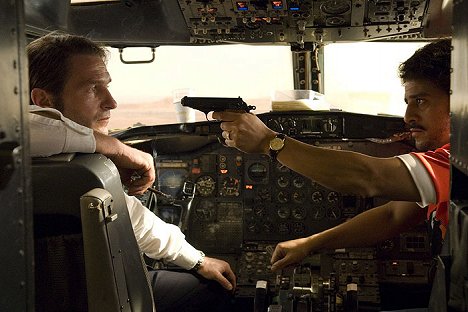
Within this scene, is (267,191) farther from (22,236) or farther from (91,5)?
(22,236)

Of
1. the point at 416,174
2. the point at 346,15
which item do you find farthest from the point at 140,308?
the point at 346,15

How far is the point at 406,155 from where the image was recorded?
2.09 meters

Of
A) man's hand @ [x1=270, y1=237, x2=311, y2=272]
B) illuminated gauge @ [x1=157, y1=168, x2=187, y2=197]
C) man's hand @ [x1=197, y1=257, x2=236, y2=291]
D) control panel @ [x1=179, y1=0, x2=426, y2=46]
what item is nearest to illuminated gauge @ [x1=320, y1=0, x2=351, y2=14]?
control panel @ [x1=179, y1=0, x2=426, y2=46]

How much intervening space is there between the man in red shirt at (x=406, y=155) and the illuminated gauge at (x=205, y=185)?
3.76 ft

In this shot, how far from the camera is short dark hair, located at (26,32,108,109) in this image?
2.13 meters

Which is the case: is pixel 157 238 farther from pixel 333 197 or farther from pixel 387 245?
pixel 387 245

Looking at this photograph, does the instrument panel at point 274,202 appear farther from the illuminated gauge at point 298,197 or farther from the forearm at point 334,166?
the forearm at point 334,166

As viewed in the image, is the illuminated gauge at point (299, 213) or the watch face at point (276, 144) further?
the illuminated gauge at point (299, 213)

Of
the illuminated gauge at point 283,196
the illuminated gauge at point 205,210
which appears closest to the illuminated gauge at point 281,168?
the illuminated gauge at point 283,196

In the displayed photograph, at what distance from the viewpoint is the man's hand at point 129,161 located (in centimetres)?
180

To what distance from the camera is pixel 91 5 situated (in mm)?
3838

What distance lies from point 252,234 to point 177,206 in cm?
55

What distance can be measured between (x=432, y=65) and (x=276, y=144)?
72 centimetres

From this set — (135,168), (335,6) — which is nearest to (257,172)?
(335,6)
